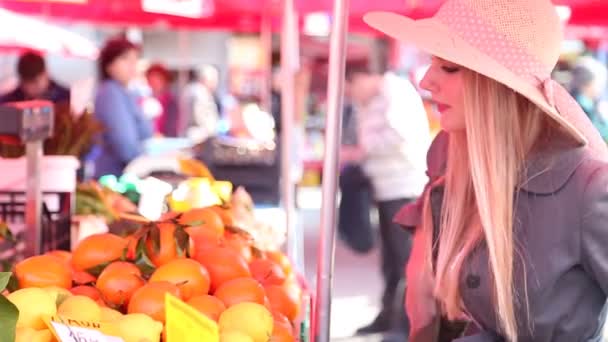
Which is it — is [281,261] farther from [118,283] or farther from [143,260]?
[118,283]

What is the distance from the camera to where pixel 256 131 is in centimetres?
873

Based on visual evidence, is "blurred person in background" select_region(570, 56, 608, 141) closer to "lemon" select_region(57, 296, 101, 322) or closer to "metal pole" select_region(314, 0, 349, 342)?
"metal pole" select_region(314, 0, 349, 342)

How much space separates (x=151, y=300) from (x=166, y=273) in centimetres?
18

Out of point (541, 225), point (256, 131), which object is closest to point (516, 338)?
point (541, 225)

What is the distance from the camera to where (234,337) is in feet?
6.38

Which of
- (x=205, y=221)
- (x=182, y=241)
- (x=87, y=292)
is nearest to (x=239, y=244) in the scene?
(x=205, y=221)

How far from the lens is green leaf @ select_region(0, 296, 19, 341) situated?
1.78 m

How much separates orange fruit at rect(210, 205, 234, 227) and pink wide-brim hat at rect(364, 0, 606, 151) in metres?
0.87

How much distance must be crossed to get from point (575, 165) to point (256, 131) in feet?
21.5

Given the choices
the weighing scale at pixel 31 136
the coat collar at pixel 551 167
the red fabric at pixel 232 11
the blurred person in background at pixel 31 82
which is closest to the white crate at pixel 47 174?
the weighing scale at pixel 31 136

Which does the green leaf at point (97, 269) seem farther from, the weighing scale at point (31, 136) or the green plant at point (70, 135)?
the green plant at point (70, 135)

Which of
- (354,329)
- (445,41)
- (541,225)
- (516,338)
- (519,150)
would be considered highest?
(445,41)

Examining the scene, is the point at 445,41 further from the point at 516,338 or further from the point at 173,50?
A: the point at 173,50

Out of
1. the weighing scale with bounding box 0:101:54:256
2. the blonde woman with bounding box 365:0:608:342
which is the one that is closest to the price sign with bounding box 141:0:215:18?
the weighing scale with bounding box 0:101:54:256
